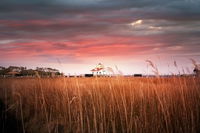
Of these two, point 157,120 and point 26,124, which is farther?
point 26,124

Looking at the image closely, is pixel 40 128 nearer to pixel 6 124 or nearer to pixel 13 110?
pixel 6 124

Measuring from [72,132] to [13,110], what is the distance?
2.16 meters

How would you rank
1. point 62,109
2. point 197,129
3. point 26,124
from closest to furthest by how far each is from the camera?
point 197,129
point 26,124
point 62,109

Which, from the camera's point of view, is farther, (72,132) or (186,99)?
(186,99)

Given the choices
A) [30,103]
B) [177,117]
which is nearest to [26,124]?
[30,103]

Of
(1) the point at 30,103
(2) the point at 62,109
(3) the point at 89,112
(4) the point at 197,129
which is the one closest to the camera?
(4) the point at 197,129

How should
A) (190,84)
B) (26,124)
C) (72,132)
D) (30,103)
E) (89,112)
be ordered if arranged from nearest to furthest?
(72,132)
(26,124)
(89,112)
(190,84)
(30,103)

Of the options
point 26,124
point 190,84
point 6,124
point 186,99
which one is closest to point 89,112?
point 26,124

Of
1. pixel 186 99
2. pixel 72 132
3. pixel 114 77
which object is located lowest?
pixel 72 132

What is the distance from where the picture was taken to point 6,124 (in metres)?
4.20

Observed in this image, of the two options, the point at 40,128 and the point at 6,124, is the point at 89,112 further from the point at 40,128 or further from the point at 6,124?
the point at 6,124

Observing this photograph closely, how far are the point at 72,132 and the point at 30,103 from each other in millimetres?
2468

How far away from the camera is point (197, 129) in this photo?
3363 millimetres

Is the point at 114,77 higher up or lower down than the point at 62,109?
higher up
